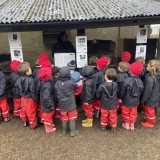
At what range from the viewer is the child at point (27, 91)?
15.6 ft

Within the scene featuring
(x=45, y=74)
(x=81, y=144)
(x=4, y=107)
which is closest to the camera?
(x=45, y=74)

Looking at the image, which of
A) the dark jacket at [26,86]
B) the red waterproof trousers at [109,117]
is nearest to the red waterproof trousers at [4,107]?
the dark jacket at [26,86]

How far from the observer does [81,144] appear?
4.55 metres

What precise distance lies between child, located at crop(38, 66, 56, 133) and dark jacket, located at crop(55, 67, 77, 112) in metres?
0.17

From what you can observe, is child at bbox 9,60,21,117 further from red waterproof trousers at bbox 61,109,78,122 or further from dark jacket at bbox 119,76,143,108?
dark jacket at bbox 119,76,143,108

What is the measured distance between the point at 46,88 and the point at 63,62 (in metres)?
1.52

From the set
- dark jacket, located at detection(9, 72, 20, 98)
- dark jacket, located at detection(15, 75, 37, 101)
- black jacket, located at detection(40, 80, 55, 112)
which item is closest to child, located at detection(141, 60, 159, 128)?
black jacket, located at detection(40, 80, 55, 112)

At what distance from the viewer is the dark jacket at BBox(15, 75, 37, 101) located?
4734mm

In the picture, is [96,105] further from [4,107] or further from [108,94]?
[4,107]

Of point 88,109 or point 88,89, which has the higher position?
point 88,89

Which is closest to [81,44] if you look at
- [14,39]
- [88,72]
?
[88,72]

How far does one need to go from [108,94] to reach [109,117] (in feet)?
1.89

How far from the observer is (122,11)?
5.46 meters

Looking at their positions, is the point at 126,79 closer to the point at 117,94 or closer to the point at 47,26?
the point at 117,94
